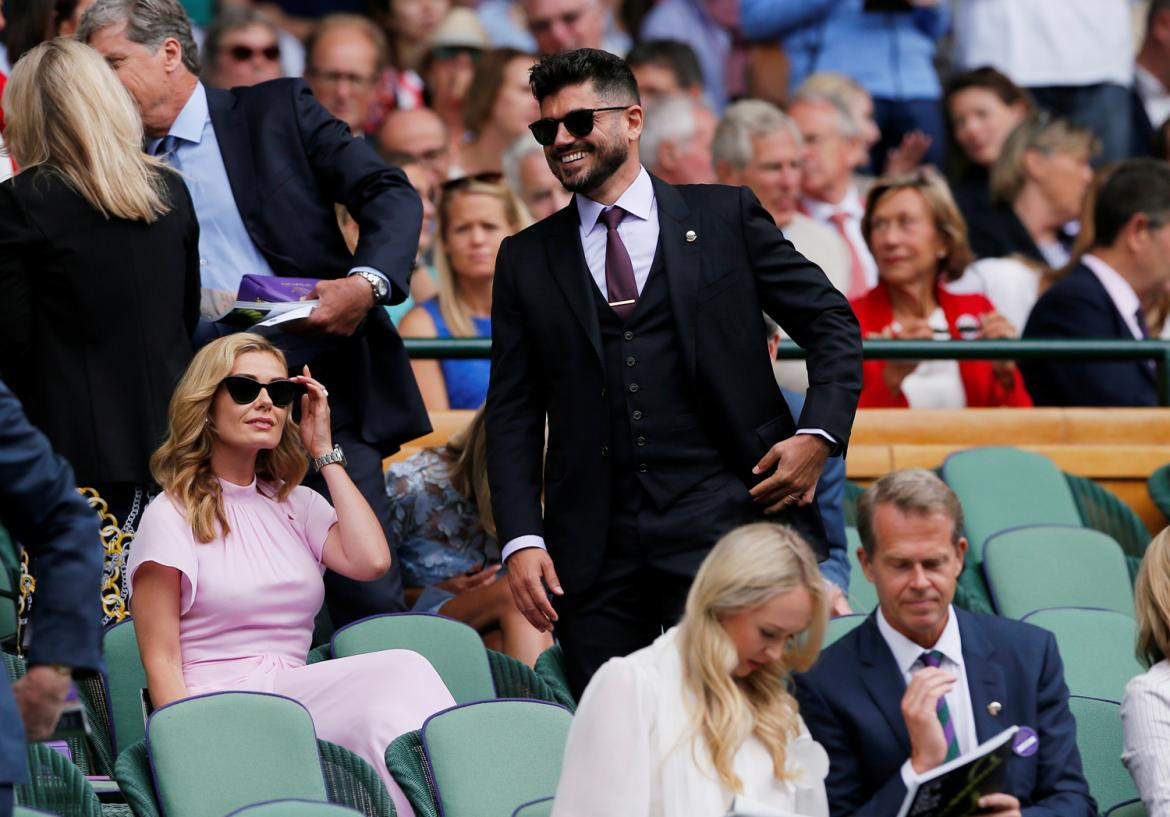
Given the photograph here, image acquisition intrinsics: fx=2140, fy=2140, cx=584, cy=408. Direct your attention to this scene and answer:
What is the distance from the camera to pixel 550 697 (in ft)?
16.9

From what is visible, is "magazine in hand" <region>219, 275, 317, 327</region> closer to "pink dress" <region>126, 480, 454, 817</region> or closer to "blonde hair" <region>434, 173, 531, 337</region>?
"pink dress" <region>126, 480, 454, 817</region>

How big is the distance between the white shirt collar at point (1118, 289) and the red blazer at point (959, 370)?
1.27 ft

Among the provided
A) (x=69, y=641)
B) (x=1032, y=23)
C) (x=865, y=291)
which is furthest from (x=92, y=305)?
(x=1032, y=23)

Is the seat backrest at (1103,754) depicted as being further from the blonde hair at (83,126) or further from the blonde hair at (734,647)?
the blonde hair at (83,126)

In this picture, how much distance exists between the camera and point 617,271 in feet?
15.5

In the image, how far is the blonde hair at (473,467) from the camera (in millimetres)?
6000

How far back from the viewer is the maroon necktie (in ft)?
15.4

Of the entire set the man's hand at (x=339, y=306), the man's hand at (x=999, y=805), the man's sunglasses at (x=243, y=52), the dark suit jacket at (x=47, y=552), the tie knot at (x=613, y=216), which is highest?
the man's sunglasses at (x=243, y=52)

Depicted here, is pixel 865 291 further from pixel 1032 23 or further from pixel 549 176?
pixel 1032 23

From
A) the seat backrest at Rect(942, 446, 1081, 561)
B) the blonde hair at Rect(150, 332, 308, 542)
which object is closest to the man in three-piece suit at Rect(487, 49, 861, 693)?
the blonde hair at Rect(150, 332, 308, 542)

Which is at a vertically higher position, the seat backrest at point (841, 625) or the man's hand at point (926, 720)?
the man's hand at point (926, 720)

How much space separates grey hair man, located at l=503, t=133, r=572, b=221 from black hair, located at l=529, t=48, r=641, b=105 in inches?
135

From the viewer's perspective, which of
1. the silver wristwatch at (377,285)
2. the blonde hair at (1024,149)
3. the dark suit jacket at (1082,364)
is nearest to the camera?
the silver wristwatch at (377,285)

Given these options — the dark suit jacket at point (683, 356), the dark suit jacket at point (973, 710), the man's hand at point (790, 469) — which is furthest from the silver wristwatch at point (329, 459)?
the dark suit jacket at point (973, 710)
